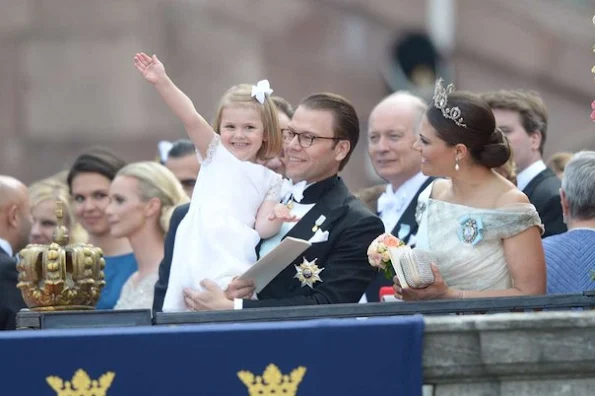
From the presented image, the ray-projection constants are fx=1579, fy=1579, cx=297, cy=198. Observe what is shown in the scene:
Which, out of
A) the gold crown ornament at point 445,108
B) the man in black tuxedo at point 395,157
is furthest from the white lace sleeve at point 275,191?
the man in black tuxedo at point 395,157

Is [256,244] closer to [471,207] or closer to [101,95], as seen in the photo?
[471,207]

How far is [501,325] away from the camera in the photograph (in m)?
5.04

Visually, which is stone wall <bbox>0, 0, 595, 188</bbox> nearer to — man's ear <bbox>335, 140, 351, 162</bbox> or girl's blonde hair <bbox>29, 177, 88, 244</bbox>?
girl's blonde hair <bbox>29, 177, 88, 244</bbox>

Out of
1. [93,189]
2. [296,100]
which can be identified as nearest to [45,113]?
[296,100]

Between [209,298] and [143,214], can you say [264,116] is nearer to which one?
[209,298]

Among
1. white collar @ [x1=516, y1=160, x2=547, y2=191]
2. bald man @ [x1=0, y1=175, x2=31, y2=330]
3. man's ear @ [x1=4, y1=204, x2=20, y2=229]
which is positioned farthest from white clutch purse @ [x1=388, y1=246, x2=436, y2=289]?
man's ear @ [x1=4, y1=204, x2=20, y2=229]

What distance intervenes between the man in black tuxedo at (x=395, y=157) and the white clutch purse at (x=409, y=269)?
1787mm

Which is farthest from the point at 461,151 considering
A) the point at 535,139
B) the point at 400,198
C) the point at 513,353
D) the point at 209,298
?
the point at 535,139

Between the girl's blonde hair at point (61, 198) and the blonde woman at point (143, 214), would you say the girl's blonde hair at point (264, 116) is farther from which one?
the girl's blonde hair at point (61, 198)

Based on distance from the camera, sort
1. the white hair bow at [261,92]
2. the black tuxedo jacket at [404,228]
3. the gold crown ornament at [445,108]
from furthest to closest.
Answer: the black tuxedo jacket at [404,228], the white hair bow at [261,92], the gold crown ornament at [445,108]

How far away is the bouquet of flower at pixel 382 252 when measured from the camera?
6.17m

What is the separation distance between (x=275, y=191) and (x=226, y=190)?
24cm

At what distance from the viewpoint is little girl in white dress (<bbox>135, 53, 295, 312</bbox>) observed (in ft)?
22.2

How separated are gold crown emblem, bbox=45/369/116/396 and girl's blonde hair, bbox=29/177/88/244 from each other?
13.4 feet
